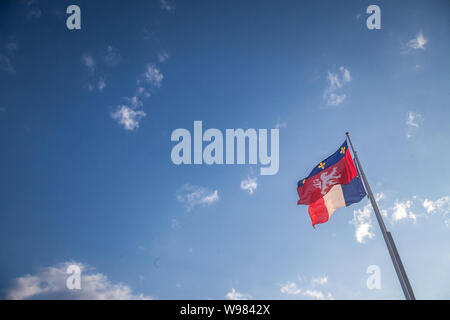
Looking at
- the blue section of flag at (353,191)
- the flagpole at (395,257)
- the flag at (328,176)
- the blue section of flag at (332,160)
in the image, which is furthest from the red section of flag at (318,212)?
the flagpole at (395,257)

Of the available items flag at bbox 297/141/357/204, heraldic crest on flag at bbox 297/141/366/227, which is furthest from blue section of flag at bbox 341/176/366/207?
flag at bbox 297/141/357/204

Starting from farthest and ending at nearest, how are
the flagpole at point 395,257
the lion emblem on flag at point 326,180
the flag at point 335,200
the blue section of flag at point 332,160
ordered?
the blue section of flag at point 332,160 < the lion emblem on flag at point 326,180 < the flag at point 335,200 < the flagpole at point 395,257

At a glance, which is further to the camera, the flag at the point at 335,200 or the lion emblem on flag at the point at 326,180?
the lion emblem on flag at the point at 326,180

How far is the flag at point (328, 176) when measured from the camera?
37.8ft

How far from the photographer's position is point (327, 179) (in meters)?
11.8

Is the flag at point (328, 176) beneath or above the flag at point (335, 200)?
above

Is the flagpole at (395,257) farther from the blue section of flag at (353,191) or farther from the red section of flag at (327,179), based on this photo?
the red section of flag at (327,179)

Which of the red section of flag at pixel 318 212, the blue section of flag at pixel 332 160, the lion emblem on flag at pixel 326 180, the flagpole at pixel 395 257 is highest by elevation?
the blue section of flag at pixel 332 160

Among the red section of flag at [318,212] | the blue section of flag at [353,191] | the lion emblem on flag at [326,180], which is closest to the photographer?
the blue section of flag at [353,191]

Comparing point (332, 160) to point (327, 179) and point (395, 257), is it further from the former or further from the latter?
point (395, 257)
